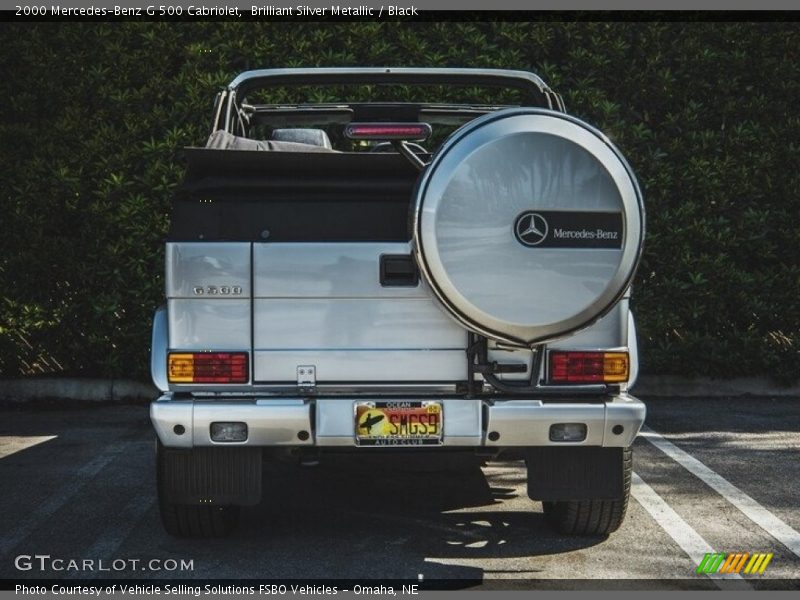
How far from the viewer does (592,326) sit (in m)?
5.48

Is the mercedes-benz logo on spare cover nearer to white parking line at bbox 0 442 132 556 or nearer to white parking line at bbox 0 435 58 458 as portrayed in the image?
white parking line at bbox 0 442 132 556

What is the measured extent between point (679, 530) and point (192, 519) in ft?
7.70

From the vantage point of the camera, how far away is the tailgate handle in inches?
215

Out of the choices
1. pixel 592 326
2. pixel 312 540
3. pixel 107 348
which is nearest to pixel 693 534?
pixel 592 326

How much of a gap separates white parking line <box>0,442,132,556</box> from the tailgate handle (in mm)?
2163

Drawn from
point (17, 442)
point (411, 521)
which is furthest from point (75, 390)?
point (411, 521)

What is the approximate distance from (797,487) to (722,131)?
4547 mm

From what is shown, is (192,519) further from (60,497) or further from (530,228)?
(530,228)

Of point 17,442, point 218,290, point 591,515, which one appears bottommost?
point 17,442

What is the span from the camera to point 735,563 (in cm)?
550

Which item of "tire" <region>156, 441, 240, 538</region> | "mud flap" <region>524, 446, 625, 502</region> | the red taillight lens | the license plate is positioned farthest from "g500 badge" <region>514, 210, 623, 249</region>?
"tire" <region>156, 441, 240, 538</region>

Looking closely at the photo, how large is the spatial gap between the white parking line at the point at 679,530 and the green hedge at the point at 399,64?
3.85 metres

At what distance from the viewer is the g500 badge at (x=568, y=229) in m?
5.18

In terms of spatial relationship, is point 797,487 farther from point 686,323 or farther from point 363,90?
point 363,90
